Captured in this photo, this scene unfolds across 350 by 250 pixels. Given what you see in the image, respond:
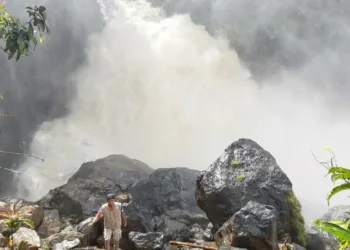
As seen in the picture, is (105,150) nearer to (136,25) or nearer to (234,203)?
(136,25)

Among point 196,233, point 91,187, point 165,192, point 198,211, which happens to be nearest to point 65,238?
point 196,233

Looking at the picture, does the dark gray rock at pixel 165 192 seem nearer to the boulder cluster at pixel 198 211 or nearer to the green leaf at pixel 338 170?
the boulder cluster at pixel 198 211

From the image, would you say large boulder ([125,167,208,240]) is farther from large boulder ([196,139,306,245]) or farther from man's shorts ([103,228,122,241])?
man's shorts ([103,228,122,241])

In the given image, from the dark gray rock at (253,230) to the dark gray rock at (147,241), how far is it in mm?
1458

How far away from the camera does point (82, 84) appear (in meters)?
26.8

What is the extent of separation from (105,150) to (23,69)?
762 cm

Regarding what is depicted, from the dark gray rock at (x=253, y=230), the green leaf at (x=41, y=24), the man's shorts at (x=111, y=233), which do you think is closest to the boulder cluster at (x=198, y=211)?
the dark gray rock at (x=253, y=230)

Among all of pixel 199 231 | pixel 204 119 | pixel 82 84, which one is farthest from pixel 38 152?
pixel 199 231

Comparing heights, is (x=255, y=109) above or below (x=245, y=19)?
below

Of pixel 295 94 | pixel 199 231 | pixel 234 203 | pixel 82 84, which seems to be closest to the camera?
pixel 234 203

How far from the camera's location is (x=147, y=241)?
305 inches

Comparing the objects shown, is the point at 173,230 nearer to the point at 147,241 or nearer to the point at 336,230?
the point at 147,241

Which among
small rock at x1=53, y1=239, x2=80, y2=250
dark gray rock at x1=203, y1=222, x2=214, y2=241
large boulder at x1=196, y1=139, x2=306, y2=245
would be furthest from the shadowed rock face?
small rock at x1=53, y1=239, x2=80, y2=250

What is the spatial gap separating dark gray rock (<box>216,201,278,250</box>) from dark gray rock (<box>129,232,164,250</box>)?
1458 millimetres
